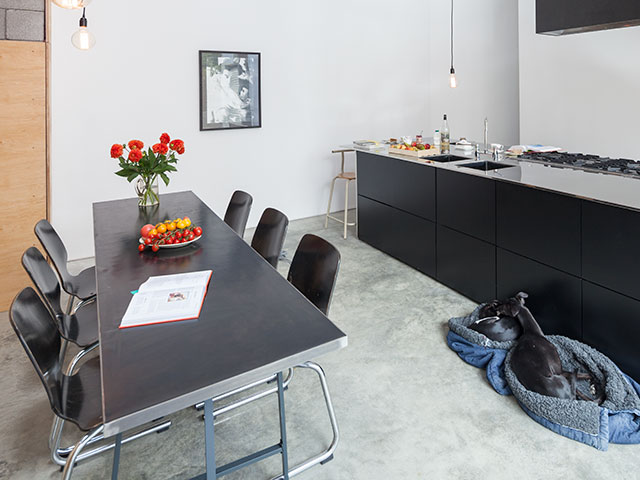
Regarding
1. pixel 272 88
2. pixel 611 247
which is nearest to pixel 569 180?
pixel 611 247

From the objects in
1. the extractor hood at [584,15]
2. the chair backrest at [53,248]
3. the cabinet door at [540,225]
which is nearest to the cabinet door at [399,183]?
the cabinet door at [540,225]

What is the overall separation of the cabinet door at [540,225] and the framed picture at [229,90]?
10.9 ft

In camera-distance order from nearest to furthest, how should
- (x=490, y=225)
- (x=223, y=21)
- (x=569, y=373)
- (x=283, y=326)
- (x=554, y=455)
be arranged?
(x=283, y=326) < (x=554, y=455) < (x=569, y=373) < (x=490, y=225) < (x=223, y=21)

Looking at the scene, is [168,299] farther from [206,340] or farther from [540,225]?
[540,225]

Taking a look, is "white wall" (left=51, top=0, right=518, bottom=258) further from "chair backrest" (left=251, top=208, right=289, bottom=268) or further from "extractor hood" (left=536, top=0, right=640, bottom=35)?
"chair backrest" (left=251, top=208, right=289, bottom=268)

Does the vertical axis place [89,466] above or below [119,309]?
below

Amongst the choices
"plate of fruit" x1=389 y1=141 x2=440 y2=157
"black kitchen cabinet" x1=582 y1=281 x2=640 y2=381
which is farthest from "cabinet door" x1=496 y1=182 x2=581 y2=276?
"plate of fruit" x1=389 y1=141 x2=440 y2=157

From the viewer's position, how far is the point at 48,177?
3865 mm

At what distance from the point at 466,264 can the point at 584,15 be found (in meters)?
1.98

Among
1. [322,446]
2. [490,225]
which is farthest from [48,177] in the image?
[490,225]

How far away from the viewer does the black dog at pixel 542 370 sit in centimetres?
236

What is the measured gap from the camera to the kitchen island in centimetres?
251

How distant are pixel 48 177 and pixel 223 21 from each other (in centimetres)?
268

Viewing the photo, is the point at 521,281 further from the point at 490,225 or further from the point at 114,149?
the point at 114,149
